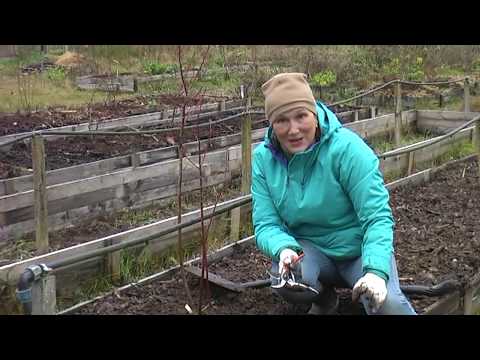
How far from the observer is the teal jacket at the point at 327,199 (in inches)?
101

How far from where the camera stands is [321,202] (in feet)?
8.94

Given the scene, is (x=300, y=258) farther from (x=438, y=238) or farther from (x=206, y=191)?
(x=206, y=191)

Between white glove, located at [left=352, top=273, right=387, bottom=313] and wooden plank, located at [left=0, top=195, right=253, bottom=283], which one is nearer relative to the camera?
white glove, located at [left=352, top=273, right=387, bottom=313]

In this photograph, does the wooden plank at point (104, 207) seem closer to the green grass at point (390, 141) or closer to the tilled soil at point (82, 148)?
the tilled soil at point (82, 148)

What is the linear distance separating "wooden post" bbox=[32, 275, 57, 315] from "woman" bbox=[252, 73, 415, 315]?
2.88 ft

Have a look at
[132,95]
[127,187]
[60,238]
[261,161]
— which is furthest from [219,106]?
[261,161]

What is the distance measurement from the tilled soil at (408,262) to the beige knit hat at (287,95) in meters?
1.08

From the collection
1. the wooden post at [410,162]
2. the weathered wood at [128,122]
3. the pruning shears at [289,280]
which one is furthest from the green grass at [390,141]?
the pruning shears at [289,280]

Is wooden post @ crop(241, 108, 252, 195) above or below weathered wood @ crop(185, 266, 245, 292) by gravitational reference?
above

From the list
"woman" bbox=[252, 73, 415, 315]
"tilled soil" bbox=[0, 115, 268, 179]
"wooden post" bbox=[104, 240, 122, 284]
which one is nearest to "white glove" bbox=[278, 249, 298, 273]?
"woman" bbox=[252, 73, 415, 315]

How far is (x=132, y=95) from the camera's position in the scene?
11.6 m

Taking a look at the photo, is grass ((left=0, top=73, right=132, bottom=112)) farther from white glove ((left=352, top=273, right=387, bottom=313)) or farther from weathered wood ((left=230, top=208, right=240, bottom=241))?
white glove ((left=352, top=273, right=387, bottom=313))

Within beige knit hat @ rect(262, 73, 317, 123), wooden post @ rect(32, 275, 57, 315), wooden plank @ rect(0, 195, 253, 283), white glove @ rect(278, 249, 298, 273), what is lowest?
wooden plank @ rect(0, 195, 253, 283)

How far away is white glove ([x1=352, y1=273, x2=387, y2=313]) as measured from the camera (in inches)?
93.4
